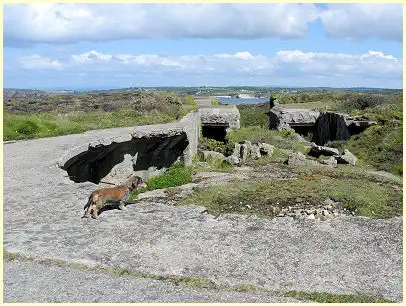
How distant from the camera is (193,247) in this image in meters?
8.48

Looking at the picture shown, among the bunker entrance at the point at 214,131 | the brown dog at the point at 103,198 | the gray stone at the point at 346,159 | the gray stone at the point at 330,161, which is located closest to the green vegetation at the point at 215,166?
the gray stone at the point at 330,161

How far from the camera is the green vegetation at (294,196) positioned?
11.8 m

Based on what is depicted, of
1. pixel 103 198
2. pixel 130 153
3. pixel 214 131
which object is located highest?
pixel 103 198

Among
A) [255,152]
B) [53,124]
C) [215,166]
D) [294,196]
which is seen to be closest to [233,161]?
[215,166]

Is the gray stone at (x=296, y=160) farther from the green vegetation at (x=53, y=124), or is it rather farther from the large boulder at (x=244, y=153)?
the green vegetation at (x=53, y=124)

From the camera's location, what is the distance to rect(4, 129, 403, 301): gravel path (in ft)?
23.5

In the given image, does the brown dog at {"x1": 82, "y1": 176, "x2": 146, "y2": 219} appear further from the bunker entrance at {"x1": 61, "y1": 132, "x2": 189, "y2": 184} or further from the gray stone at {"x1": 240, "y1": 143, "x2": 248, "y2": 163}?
the gray stone at {"x1": 240, "y1": 143, "x2": 248, "y2": 163}

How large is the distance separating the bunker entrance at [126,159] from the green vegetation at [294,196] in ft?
19.7

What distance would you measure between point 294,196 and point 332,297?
638 centimetres

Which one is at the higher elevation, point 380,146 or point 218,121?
point 218,121

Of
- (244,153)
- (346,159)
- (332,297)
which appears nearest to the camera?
(332,297)

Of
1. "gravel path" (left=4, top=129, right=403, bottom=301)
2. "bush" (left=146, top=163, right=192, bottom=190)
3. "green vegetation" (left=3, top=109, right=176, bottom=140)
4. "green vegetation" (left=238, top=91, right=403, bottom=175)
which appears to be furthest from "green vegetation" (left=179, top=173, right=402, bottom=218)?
"green vegetation" (left=3, top=109, right=176, bottom=140)

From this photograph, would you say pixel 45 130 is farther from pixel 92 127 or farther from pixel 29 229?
pixel 29 229

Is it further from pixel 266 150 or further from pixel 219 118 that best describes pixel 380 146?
pixel 219 118
